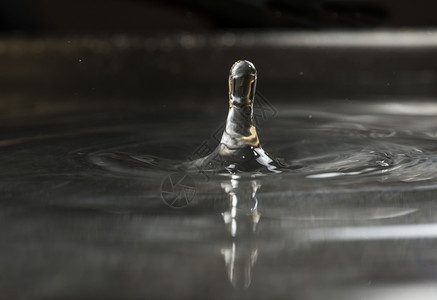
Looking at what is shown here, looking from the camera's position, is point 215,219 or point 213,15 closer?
point 215,219

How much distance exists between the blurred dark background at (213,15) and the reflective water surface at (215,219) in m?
0.41

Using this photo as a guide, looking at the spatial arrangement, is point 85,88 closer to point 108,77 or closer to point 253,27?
point 108,77

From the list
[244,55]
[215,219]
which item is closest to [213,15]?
[244,55]

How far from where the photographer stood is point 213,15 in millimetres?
993

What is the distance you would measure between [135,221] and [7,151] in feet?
0.67

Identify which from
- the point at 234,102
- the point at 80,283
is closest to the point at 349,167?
the point at 234,102

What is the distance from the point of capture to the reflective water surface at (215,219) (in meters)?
0.18

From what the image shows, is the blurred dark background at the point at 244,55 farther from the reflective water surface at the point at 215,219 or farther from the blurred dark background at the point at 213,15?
the reflective water surface at the point at 215,219

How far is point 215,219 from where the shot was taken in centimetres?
25

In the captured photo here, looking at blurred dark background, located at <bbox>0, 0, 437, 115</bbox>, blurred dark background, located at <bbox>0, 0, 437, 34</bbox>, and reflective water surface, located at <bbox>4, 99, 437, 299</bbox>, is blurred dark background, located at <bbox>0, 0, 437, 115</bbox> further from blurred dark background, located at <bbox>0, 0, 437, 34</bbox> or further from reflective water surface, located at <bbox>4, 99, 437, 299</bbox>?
reflective water surface, located at <bbox>4, 99, 437, 299</bbox>

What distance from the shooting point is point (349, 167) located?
1.15 ft

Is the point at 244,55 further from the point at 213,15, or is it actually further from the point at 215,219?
the point at 215,219

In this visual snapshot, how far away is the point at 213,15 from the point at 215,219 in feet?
2.54

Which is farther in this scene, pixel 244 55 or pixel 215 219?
pixel 244 55
